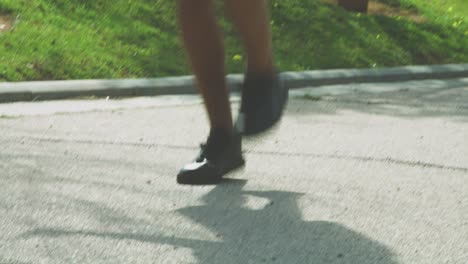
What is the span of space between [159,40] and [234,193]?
6031 millimetres

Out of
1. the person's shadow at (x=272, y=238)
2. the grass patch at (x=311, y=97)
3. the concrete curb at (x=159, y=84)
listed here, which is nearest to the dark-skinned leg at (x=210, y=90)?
the person's shadow at (x=272, y=238)

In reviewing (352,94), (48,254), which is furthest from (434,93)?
(48,254)

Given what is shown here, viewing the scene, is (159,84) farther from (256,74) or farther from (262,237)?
(262,237)

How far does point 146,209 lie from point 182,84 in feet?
15.0

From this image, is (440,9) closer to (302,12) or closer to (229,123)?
(302,12)

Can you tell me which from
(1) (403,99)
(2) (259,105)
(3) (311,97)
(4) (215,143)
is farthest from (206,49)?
(1) (403,99)

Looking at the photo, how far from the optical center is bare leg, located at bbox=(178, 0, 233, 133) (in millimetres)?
4238

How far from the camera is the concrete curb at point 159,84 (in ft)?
26.0

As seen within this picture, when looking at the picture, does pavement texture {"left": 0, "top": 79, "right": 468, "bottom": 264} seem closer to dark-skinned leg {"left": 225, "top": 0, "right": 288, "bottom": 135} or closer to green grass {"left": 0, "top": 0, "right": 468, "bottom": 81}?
dark-skinned leg {"left": 225, "top": 0, "right": 288, "bottom": 135}

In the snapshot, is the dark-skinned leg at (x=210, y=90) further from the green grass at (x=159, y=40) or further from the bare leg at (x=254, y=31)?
the green grass at (x=159, y=40)

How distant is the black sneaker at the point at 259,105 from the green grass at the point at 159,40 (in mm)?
4292

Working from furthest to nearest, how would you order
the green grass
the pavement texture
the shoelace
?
the green grass < the shoelace < the pavement texture

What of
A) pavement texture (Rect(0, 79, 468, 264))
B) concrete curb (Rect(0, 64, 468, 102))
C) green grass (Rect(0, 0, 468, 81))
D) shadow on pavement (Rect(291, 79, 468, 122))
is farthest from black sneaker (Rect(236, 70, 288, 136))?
green grass (Rect(0, 0, 468, 81))

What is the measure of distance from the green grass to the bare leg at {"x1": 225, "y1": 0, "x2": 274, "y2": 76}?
14.1 ft
